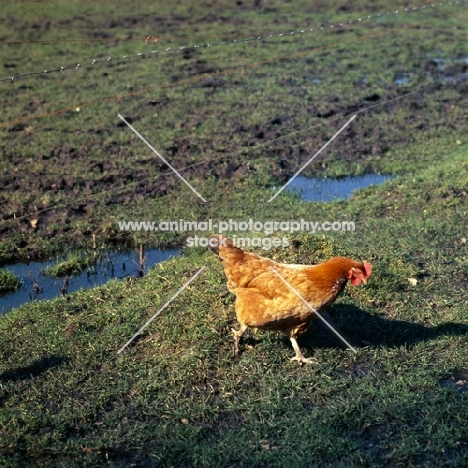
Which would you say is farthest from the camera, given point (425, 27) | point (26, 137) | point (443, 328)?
point (425, 27)

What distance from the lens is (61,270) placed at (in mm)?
9180

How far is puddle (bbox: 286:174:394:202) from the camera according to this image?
38.2ft

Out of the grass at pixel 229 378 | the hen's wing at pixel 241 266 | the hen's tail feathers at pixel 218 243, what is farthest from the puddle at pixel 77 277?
the hen's wing at pixel 241 266

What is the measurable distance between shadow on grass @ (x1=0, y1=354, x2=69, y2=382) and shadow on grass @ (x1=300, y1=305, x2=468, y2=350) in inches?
88.8

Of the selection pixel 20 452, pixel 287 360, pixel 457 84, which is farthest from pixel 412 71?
pixel 20 452

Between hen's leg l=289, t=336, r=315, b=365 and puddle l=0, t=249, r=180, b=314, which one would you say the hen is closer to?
hen's leg l=289, t=336, r=315, b=365

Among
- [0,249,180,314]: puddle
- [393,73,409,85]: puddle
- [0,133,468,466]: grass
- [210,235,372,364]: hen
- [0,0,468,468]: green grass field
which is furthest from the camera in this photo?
[393,73,409,85]: puddle

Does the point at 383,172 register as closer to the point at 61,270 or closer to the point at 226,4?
the point at 61,270

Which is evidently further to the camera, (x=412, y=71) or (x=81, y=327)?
(x=412, y=71)

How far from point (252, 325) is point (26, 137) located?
365 inches

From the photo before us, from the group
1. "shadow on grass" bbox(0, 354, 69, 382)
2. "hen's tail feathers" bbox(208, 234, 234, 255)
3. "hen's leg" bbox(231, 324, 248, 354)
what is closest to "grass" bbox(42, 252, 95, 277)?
"shadow on grass" bbox(0, 354, 69, 382)

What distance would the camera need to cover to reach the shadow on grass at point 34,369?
625cm

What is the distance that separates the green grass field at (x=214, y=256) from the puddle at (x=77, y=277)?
0.82ft

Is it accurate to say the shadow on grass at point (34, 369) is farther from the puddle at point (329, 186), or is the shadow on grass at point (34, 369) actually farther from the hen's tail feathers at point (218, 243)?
the puddle at point (329, 186)
